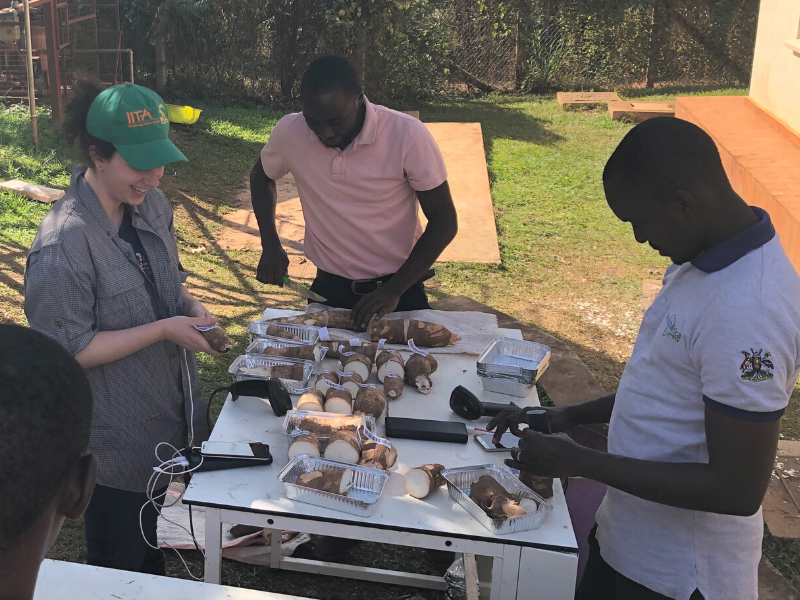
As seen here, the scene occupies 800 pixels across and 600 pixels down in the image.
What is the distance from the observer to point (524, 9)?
14.5 meters

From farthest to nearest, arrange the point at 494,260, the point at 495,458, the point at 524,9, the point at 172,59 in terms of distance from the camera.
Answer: the point at 524,9, the point at 172,59, the point at 494,260, the point at 495,458

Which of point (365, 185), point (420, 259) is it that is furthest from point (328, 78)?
point (420, 259)

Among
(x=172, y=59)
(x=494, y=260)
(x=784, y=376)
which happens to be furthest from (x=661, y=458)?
(x=172, y=59)

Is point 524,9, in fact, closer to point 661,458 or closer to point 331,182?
point 331,182

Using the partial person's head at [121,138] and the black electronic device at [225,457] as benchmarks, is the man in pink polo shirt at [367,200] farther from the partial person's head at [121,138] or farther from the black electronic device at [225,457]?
the black electronic device at [225,457]

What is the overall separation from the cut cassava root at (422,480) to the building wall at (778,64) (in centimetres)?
676

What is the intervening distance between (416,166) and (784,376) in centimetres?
199

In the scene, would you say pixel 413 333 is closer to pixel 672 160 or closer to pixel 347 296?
pixel 347 296

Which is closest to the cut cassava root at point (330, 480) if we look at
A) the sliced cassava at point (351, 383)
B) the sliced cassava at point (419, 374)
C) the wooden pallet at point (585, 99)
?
the sliced cassava at point (351, 383)

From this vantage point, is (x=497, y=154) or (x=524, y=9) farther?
(x=524, y=9)

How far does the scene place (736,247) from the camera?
1769mm

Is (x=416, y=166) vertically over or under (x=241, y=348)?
over

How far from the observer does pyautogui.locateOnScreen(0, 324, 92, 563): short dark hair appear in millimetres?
1155

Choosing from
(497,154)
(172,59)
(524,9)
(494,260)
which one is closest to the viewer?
(494,260)
